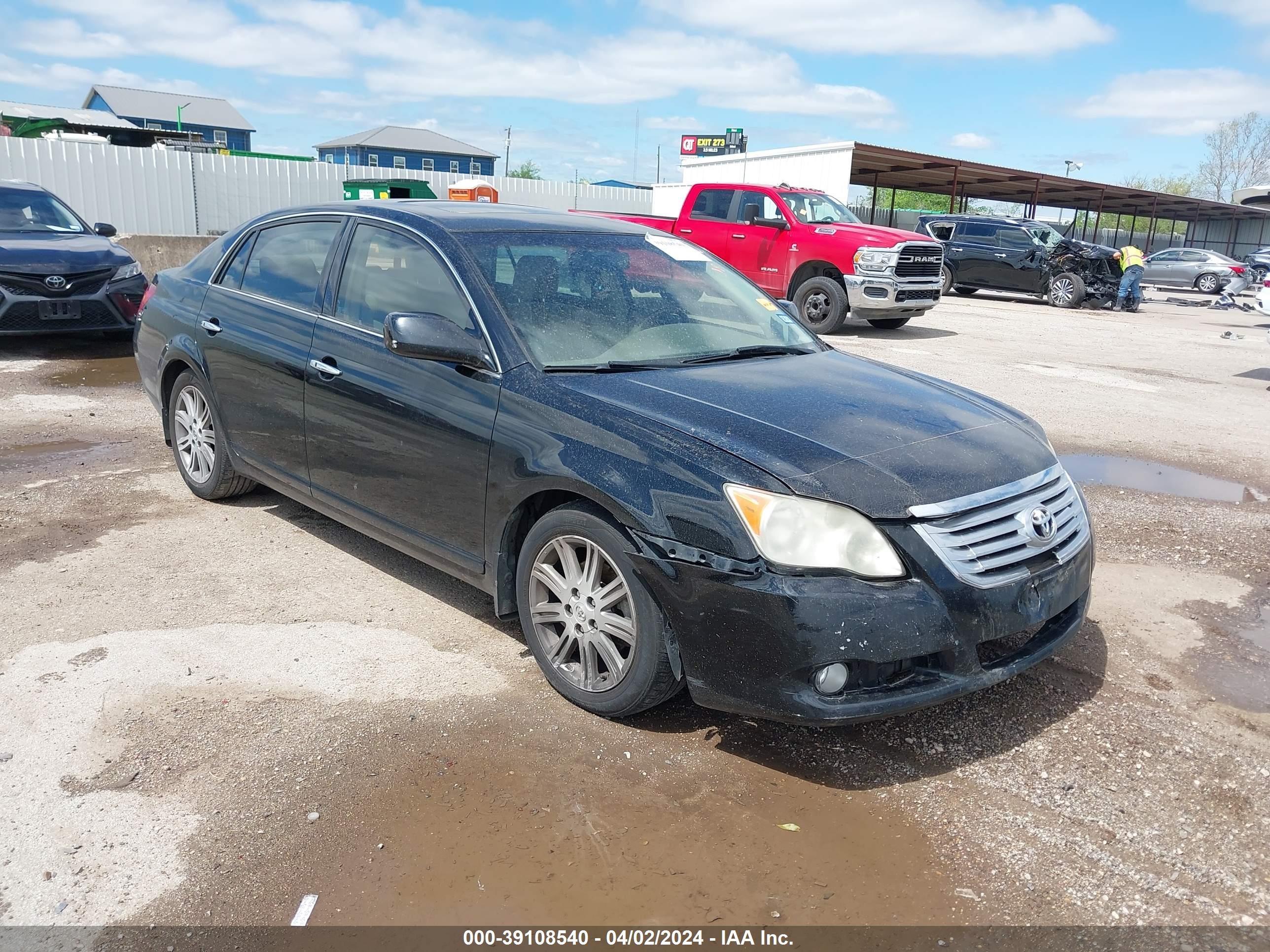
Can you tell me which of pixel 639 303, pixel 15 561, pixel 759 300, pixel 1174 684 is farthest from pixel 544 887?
pixel 15 561

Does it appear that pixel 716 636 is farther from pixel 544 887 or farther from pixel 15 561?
pixel 15 561

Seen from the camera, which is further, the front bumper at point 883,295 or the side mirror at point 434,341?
the front bumper at point 883,295

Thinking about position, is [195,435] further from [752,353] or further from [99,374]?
[99,374]

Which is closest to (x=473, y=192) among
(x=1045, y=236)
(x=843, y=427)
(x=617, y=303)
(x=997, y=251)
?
(x=997, y=251)

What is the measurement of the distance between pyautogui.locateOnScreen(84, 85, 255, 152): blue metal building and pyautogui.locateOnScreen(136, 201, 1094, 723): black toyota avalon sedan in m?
67.3

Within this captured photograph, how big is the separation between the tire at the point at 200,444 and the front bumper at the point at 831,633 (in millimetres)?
3150

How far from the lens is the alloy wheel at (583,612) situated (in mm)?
3230

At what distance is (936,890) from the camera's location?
8.54ft

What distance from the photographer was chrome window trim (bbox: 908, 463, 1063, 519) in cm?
296

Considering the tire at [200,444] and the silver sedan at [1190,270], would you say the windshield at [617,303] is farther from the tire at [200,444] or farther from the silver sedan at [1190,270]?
the silver sedan at [1190,270]

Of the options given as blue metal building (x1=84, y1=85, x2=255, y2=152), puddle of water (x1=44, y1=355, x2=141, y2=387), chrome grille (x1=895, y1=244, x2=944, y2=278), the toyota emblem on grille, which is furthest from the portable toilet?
blue metal building (x1=84, y1=85, x2=255, y2=152)

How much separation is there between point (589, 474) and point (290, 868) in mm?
1428

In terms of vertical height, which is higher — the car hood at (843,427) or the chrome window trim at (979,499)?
the car hood at (843,427)

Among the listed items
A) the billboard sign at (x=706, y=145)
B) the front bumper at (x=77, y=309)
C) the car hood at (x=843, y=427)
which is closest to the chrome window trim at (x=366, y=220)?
the car hood at (x=843, y=427)
